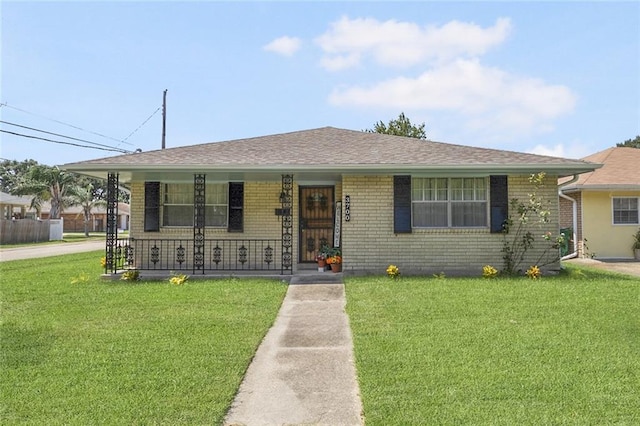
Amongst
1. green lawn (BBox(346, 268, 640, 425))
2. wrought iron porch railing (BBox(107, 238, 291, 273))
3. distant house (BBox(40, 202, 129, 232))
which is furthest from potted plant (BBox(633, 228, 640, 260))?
distant house (BBox(40, 202, 129, 232))

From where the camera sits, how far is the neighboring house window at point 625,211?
15.5 meters

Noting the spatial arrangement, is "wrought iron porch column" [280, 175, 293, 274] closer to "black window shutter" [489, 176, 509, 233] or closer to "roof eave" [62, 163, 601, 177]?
"roof eave" [62, 163, 601, 177]

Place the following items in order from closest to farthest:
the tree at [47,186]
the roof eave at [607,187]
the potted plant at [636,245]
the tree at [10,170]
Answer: the roof eave at [607,187] → the potted plant at [636,245] → the tree at [47,186] → the tree at [10,170]

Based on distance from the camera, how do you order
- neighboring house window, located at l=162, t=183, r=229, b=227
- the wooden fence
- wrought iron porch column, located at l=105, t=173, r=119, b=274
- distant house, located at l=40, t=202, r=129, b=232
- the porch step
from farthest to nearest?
distant house, located at l=40, t=202, r=129, b=232 → the wooden fence → neighboring house window, located at l=162, t=183, r=229, b=227 → wrought iron porch column, located at l=105, t=173, r=119, b=274 → the porch step

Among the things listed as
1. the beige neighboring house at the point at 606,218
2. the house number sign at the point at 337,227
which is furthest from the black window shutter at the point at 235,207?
the beige neighboring house at the point at 606,218

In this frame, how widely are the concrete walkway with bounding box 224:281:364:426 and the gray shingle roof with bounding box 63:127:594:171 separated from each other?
435 cm

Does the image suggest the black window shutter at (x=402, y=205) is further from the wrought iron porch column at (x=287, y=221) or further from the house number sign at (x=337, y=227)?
the wrought iron porch column at (x=287, y=221)

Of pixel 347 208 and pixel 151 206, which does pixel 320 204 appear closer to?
pixel 347 208

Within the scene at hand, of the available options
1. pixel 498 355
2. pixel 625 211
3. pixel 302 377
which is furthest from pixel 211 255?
pixel 625 211

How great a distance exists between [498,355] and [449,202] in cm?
656

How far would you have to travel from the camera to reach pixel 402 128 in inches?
1180

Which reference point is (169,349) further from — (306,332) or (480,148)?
(480,148)

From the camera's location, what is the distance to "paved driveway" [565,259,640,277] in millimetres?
11898

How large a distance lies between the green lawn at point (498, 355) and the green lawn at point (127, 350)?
4.67 feet
